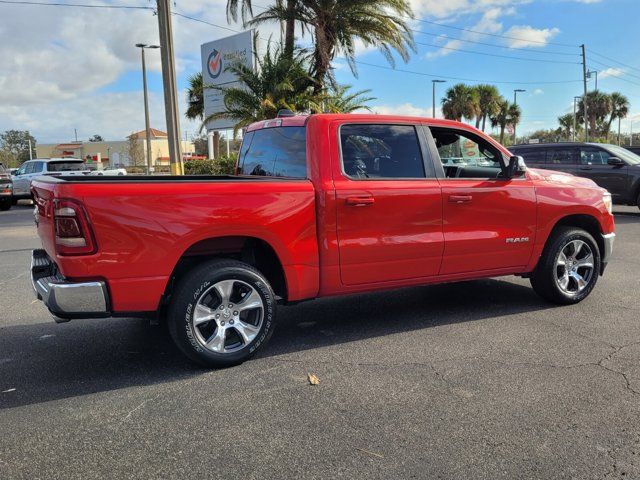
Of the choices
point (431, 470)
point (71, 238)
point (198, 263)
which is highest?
point (71, 238)

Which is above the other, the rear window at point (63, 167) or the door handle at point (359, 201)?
the rear window at point (63, 167)

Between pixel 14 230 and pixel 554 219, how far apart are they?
12.4m

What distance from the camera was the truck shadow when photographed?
3873mm

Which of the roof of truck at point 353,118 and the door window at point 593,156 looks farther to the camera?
the door window at point 593,156

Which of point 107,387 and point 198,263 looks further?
point 198,263

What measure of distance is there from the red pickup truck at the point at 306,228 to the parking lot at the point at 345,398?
0.45m

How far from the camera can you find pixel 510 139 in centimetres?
6900

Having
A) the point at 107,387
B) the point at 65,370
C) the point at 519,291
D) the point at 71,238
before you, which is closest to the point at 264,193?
the point at 71,238

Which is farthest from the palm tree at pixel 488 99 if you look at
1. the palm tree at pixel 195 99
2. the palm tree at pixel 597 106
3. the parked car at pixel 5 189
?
the parked car at pixel 5 189

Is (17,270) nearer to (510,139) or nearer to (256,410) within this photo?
(256,410)

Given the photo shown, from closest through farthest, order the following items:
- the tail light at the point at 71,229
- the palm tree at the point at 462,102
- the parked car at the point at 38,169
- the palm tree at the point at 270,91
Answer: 1. the tail light at the point at 71,229
2. the palm tree at the point at 270,91
3. the parked car at the point at 38,169
4. the palm tree at the point at 462,102

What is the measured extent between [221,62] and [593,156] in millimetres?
19180

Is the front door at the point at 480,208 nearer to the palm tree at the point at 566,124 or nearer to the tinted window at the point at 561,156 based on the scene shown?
the tinted window at the point at 561,156

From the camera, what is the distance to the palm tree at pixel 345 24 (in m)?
19.0
